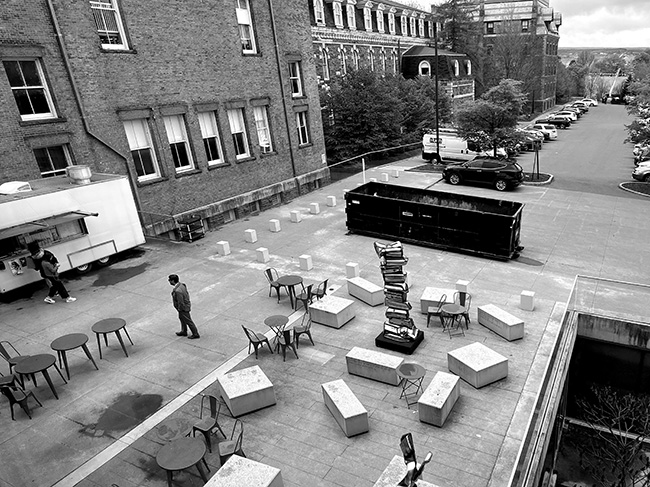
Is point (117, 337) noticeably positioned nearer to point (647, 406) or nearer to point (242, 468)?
point (242, 468)

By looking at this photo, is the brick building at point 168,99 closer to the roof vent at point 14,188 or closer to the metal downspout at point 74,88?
the metal downspout at point 74,88

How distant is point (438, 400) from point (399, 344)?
232cm

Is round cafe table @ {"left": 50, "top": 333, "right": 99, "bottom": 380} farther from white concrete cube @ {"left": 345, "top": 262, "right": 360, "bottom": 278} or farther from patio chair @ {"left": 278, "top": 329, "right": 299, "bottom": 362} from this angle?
white concrete cube @ {"left": 345, "top": 262, "right": 360, "bottom": 278}

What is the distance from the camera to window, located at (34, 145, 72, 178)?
16109 mm

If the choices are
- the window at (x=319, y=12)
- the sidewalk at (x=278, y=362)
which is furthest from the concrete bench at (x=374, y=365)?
the window at (x=319, y=12)

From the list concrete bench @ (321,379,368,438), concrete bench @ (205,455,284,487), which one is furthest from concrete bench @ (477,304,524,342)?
concrete bench @ (205,455,284,487)

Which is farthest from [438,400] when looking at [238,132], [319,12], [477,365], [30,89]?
[319,12]

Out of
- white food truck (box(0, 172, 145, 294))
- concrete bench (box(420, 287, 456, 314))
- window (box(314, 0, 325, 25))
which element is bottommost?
concrete bench (box(420, 287, 456, 314))

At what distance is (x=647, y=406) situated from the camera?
11719mm

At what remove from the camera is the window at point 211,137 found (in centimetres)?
2196

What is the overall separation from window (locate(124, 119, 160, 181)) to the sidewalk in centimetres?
344

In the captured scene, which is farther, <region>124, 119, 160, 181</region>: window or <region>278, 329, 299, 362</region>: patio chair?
<region>124, 119, 160, 181</region>: window

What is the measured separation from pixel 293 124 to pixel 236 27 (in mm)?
6362

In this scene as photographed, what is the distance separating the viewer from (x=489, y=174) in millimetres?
25859
